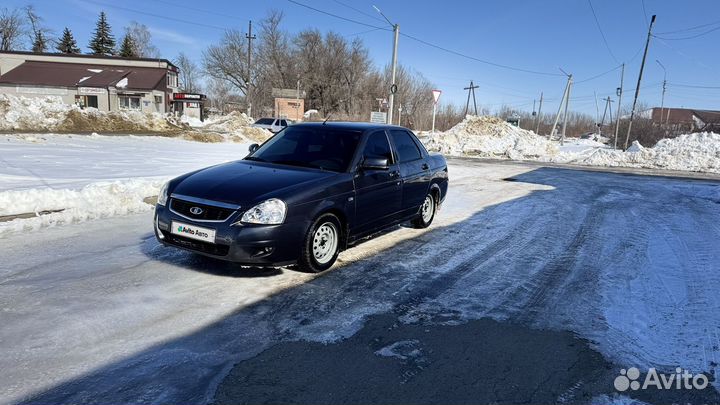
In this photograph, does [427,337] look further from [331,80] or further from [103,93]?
[331,80]

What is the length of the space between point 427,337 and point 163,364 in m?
1.95

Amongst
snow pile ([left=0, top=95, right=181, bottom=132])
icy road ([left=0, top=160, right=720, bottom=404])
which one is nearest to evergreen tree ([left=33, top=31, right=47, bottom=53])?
snow pile ([left=0, top=95, right=181, bottom=132])

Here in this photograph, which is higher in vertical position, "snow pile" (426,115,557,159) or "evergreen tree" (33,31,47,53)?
"evergreen tree" (33,31,47,53)

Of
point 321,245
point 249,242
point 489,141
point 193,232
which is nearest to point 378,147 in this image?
point 321,245

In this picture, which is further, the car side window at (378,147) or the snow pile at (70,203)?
the snow pile at (70,203)

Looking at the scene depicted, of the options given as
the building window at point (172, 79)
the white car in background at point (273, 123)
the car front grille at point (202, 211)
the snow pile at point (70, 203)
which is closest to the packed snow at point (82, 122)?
the white car in background at point (273, 123)

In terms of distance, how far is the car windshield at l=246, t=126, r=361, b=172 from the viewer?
5715 millimetres

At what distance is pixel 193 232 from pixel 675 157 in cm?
2671

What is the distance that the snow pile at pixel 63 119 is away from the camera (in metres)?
24.3

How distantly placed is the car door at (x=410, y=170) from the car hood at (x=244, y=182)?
1.57 m

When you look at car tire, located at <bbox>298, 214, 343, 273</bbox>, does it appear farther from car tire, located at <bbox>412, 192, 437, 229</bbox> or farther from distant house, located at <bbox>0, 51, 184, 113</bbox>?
distant house, located at <bbox>0, 51, 184, 113</bbox>

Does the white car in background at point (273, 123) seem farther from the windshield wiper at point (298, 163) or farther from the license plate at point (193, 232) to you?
the license plate at point (193, 232)

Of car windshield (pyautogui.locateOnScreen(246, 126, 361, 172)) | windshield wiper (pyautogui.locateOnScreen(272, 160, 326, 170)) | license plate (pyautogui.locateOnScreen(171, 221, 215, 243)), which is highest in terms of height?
car windshield (pyautogui.locateOnScreen(246, 126, 361, 172))

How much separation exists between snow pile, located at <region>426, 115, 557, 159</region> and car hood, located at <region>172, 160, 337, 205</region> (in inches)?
902
